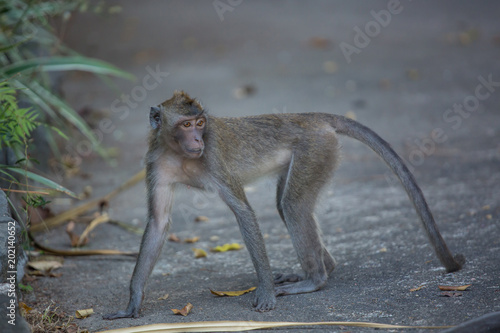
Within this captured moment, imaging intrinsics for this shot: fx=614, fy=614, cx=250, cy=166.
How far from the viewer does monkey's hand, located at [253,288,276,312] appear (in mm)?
4426

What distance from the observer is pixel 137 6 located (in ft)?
52.4

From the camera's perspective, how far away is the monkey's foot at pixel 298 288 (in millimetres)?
4754

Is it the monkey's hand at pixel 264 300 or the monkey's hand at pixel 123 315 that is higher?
the monkey's hand at pixel 264 300

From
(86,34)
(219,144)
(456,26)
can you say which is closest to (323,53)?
(456,26)

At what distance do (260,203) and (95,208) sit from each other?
1.90 meters

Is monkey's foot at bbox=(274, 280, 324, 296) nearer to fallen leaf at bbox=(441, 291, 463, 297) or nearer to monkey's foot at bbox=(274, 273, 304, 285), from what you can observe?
monkey's foot at bbox=(274, 273, 304, 285)

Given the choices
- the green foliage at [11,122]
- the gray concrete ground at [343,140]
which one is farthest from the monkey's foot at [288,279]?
the green foliage at [11,122]

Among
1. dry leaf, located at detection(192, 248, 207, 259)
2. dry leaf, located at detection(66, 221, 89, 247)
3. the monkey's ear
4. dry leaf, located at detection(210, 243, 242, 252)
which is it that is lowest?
dry leaf, located at detection(66, 221, 89, 247)

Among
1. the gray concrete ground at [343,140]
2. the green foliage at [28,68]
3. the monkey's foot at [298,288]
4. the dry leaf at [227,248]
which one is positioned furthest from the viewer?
the dry leaf at [227,248]

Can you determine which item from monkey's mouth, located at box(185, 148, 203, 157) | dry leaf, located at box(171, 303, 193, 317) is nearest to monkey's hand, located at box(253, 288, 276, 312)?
dry leaf, located at box(171, 303, 193, 317)

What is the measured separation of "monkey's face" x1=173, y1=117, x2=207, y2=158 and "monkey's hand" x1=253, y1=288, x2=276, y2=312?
3.61 feet

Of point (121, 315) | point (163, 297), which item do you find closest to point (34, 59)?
point (163, 297)

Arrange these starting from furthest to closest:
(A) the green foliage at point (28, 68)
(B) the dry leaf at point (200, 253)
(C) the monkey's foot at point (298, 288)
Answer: (B) the dry leaf at point (200, 253)
(A) the green foliage at point (28, 68)
(C) the monkey's foot at point (298, 288)

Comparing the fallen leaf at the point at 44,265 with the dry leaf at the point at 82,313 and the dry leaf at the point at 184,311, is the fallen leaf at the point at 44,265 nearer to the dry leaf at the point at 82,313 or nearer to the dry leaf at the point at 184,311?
the dry leaf at the point at 82,313
